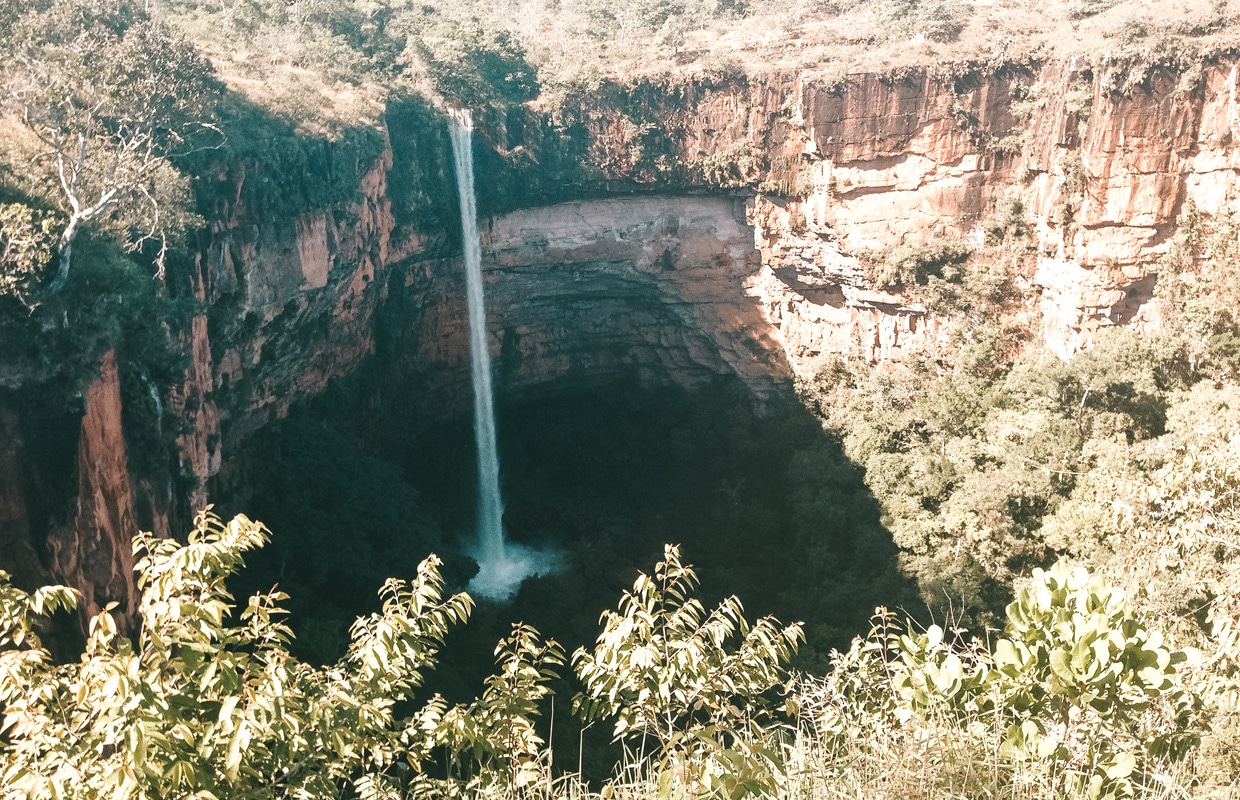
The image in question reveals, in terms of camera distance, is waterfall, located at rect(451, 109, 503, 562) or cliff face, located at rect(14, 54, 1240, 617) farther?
waterfall, located at rect(451, 109, 503, 562)

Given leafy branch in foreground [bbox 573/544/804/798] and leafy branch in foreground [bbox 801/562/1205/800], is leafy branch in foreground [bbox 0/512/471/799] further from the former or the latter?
leafy branch in foreground [bbox 801/562/1205/800]

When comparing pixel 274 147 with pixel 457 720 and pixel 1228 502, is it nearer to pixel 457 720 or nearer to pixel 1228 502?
pixel 457 720

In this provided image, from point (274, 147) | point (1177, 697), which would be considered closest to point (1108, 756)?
point (1177, 697)

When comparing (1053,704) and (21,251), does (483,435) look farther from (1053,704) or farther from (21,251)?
(1053,704)

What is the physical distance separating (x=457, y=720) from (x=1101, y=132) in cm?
1662

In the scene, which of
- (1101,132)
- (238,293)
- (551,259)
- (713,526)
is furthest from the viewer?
(551,259)

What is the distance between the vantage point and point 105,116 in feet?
40.5

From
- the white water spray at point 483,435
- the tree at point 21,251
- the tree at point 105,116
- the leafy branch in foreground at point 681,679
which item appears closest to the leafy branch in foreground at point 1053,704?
the leafy branch in foreground at point 681,679

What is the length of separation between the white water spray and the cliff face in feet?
1.10

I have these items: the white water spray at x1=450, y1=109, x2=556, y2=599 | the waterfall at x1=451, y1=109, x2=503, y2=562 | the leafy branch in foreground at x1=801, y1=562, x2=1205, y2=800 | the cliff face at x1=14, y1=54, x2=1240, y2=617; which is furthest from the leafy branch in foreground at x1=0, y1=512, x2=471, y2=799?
the waterfall at x1=451, y1=109, x2=503, y2=562

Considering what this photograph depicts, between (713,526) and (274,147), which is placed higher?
(274,147)

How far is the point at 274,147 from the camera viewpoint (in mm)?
15055

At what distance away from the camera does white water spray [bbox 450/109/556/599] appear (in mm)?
20453

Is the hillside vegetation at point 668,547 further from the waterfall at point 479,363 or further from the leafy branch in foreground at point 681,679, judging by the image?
the waterfall at point 479,363
